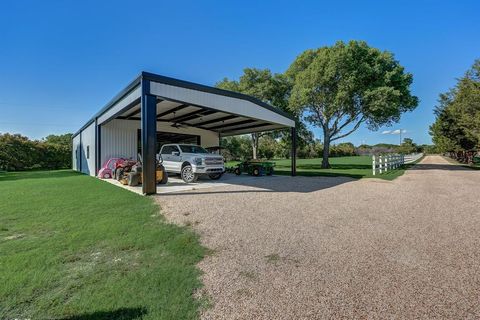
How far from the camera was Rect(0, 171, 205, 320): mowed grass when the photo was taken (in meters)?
2.38

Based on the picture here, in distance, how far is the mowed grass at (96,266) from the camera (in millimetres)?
2385

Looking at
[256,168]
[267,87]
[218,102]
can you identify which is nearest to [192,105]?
[218,102]

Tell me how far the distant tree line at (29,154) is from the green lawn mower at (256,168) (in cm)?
2240

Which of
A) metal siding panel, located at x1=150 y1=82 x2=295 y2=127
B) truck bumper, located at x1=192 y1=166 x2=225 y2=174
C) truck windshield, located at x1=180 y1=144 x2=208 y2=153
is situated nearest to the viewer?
metal siding panel, located at x1=150 y1=82 x2=295 y2=127

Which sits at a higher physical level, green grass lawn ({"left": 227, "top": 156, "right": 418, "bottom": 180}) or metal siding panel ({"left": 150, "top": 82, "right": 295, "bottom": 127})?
metal siding panel ({"left": 150, "top": 82, "right": 295, "bottom": 127})

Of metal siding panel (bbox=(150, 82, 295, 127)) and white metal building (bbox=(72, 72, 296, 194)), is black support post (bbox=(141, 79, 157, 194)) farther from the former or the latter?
metal siding panel (bbox=(150, 82, 295, 127))

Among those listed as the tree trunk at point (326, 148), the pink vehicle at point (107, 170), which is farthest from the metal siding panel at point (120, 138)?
the tree trunk at point (326, 148)

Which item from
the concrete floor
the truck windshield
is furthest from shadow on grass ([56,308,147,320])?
the truck windshield

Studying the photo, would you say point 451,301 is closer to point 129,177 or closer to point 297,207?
point 297,207

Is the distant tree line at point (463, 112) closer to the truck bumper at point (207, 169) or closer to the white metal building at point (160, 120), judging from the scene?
the white metal building at point (160, 120)

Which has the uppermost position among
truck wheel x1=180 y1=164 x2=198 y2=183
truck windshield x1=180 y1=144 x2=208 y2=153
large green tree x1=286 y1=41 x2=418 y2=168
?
large green tree x1=286 y1=41 x2=418 y2=168

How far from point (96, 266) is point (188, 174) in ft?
28.8

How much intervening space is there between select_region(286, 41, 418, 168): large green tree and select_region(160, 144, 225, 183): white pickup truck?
1288 cm

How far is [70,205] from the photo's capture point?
21.8 feet
